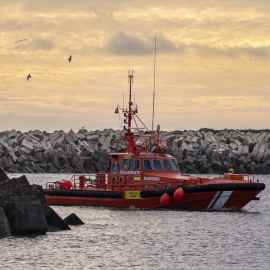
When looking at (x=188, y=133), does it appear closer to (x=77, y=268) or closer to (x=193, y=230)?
(x=193, y=230)

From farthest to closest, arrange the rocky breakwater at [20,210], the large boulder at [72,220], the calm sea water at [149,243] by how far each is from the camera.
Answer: the large boulder at [72,220], the rocky breakwater at [20,210], the calm sea water at [149,243]

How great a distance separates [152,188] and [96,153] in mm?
39934

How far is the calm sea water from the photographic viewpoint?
64.6 ft

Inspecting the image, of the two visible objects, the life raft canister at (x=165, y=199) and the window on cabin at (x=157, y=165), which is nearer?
the life raft canister at (x=165, y=199)

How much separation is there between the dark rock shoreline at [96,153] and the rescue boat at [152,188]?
36.6 meters

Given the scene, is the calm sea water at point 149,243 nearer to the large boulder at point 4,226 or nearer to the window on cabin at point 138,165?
the large boulder at point 4,226

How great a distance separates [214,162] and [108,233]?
4577 cm

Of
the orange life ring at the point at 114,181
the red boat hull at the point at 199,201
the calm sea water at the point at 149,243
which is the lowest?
the calm sea water at the point at 149,243

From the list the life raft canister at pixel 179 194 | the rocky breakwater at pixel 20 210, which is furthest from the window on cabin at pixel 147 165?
the rocky breakwater at pixel 20 210

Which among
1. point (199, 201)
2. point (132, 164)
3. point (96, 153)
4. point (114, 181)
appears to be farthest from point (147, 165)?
point (96, 153)

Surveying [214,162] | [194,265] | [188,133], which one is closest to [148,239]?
[194,265]

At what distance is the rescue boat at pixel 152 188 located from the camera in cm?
2891

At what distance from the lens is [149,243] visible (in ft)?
75.3

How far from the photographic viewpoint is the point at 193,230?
25781 mm
